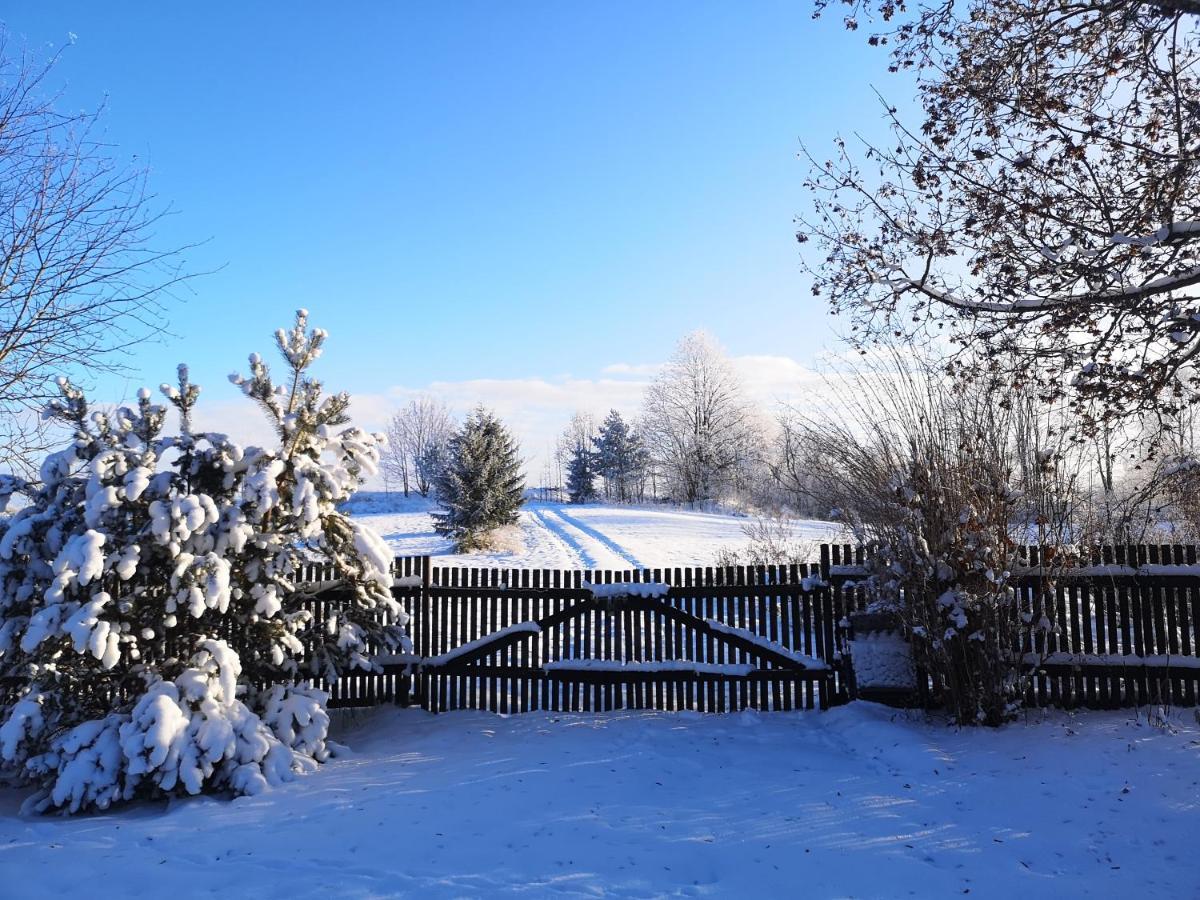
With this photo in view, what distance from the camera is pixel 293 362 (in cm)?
637

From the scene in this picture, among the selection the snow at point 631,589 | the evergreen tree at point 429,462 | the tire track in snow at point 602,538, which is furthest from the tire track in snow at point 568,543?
the evergreen tree at point 429,462

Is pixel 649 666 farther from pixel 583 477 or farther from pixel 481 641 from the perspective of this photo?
pixel 583 477

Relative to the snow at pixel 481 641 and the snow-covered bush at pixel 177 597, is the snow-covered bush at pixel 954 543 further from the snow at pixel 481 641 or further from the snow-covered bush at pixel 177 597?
the snow-covered bush at pixel 177 597

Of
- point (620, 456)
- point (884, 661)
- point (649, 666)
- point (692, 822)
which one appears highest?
point (620, 456)

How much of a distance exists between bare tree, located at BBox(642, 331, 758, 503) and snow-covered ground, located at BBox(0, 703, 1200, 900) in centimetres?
3829

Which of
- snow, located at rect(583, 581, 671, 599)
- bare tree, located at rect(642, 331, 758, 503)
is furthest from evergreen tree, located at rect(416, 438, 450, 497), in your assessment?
snow, located at rect(583, 581, 671, 599)

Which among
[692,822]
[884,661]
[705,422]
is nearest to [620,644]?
[884,661]

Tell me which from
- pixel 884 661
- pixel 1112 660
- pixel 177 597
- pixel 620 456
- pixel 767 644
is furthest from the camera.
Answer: pixel 620 456

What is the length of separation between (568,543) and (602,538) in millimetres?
1630

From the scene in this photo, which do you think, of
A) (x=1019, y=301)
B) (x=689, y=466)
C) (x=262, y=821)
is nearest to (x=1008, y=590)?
(x=1019, y=301)

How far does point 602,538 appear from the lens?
25.1m

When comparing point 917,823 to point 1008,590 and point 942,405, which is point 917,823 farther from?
point 942,405

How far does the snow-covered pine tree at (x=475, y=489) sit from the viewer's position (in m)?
24.7

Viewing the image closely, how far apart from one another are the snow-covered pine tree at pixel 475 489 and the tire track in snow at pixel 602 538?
9.89 feet
